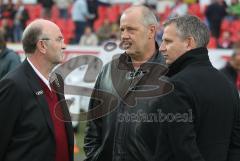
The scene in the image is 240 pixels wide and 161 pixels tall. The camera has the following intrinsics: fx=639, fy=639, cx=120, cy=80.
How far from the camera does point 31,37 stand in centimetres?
485

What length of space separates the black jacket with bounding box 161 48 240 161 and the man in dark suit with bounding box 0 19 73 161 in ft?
3.04

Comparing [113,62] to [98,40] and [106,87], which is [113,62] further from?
[98,40]

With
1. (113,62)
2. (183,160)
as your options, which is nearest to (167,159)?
(183,160)

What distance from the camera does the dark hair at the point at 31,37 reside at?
485cm

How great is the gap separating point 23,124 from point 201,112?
1.28 metres

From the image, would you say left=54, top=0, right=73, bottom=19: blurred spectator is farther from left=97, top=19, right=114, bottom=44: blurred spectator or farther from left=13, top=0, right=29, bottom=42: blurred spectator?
left=97, top=19, right=114, bottom=44: blurred spectator

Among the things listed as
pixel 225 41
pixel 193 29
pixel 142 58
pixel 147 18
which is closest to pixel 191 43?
pixel 193 29

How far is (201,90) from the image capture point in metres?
4.18

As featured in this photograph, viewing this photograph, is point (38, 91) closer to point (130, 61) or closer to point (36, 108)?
point (36, 108)

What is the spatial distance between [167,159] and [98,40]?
13.8m

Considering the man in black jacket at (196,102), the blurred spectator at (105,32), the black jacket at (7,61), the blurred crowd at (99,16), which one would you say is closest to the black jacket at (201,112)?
the man in black jacket at (196,102)

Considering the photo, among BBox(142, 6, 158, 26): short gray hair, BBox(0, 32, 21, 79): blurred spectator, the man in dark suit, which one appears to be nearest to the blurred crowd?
BBox(0, 32, 21, 79): blurred spectator

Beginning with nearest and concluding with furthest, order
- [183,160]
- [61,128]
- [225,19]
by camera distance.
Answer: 1. [183,160]
2. [61,128]
3. [225,19]

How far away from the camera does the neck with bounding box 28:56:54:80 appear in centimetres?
483
